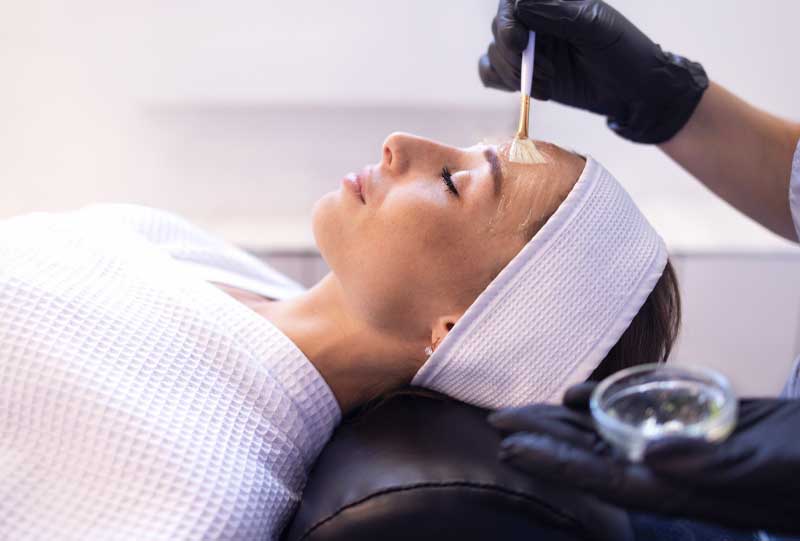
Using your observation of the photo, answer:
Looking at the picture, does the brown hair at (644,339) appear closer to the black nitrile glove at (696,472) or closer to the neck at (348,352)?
the neck at (348,352)

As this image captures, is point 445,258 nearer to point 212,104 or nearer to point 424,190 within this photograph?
point 424,190

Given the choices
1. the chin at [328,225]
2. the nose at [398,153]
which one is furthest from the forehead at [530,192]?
the chin at [328,225]

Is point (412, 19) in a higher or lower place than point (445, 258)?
higher

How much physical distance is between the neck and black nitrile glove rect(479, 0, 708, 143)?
559 millimetres

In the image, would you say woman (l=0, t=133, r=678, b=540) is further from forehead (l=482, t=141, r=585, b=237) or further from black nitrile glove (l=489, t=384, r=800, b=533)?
black nitrile glove (l=489, t=384, r=800, b=533)

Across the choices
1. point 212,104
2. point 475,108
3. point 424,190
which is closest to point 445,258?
point 424,190

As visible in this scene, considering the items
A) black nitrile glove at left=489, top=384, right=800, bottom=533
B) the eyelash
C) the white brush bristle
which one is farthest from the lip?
black nitrile glove at left=489, top=384, right=800, bottom=533

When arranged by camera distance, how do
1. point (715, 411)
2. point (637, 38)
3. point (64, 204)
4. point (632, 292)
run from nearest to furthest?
point (715, 411) → point (632, 292) → point (637, 38) → point (64, 204)

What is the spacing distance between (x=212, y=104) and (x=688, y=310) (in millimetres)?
1396

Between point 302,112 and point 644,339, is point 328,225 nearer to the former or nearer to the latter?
point 644,339

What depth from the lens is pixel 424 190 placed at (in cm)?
119

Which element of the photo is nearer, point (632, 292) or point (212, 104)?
point (632, 292)

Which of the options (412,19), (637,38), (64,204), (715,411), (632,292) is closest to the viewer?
(715,411)

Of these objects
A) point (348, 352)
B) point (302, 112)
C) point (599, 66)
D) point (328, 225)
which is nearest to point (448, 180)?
point (328, 225)
